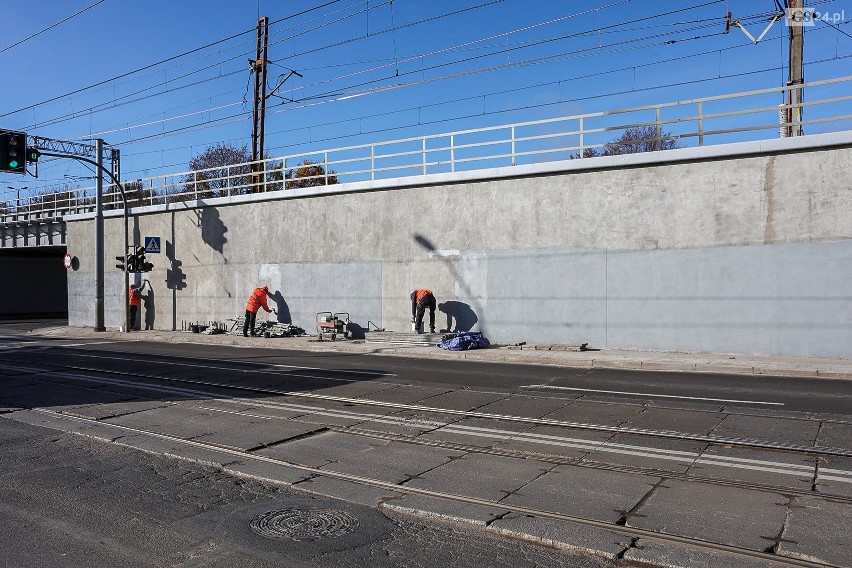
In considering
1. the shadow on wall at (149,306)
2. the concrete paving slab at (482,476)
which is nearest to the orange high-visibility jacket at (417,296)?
the concrete paving slab at (482,476)

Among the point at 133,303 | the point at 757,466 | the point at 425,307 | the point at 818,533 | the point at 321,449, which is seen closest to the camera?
the point at 818,533

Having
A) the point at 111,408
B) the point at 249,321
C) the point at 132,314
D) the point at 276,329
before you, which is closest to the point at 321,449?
the point at 111,408

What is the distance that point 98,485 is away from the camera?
6.77 meters

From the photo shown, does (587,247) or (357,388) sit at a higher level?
(587,247)

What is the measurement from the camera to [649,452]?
24.8 ft

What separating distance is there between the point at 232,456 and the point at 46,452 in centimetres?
238

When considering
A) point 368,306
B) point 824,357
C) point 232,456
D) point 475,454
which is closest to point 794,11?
point 824,357

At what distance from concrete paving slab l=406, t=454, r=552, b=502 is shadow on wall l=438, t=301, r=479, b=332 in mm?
14463

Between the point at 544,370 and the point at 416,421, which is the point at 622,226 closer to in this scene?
the point at 544,370

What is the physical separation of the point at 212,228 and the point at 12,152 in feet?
25.9

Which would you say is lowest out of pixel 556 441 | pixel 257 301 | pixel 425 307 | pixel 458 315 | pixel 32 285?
pixel 556 441

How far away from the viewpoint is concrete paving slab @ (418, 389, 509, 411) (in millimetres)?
10633

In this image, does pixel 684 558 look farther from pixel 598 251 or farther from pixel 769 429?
pixel 598 251

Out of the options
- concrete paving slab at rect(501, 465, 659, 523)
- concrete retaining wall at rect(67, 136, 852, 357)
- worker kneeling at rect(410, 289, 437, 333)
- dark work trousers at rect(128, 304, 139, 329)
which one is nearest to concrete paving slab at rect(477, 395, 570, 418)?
concrete paving slab at rect(501, 465, 659, 523)
